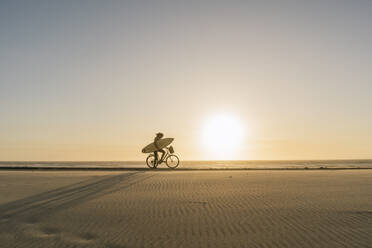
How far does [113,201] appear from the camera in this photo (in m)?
8.91

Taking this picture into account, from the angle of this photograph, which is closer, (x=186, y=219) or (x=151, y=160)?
(x=186, y=219)

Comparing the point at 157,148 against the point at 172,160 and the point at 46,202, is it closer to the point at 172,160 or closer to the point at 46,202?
the point at 172,160

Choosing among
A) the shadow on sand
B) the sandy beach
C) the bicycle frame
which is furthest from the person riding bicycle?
the sandy beach

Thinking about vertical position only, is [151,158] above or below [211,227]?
above

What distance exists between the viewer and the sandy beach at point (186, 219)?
17.0ft

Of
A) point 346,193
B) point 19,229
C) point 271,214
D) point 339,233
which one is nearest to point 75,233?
point 19,229

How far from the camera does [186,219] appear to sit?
6.64 metres

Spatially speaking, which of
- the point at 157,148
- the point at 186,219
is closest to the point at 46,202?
the point at 186,219

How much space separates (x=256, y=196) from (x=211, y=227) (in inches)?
157

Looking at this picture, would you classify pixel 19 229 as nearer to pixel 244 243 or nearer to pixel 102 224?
pixel 102 224

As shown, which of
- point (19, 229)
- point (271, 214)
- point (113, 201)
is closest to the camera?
point (19, 229)

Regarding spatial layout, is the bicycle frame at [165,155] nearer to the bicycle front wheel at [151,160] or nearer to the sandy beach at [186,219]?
the bicycle front wheel at [151,160]

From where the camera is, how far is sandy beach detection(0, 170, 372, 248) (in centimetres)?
518

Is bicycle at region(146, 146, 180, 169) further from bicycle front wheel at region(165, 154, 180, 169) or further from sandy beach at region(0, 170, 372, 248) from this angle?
sandy beach at region(0, 170, 372, 248)
